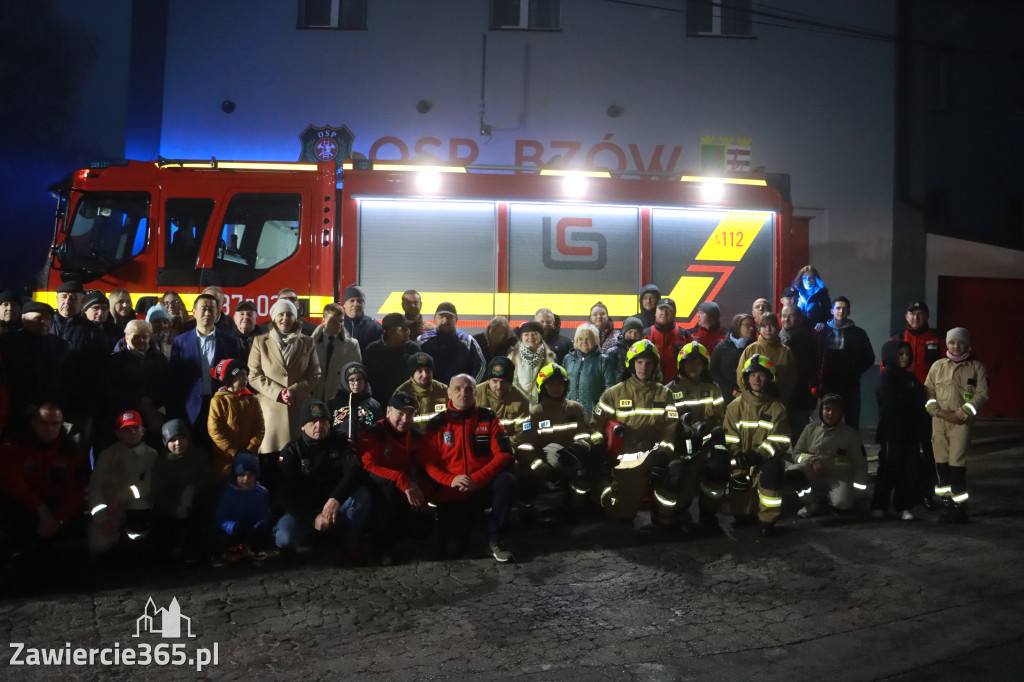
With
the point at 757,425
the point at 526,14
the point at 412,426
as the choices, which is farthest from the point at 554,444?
the point at 526,14

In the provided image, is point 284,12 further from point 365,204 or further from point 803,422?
point 803,422

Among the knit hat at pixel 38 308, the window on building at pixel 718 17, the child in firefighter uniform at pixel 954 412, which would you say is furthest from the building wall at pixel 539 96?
the knit hat at pixel 38 308

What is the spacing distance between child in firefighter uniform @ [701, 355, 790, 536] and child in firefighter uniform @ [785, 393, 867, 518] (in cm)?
39

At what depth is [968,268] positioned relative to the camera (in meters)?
13.8

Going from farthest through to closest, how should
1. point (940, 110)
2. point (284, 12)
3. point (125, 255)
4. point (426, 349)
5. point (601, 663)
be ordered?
point (940, 110)
point (284, 12)
point (125, 255)
point (426, 349)
point (601, 663)

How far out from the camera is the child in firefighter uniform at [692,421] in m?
6.45

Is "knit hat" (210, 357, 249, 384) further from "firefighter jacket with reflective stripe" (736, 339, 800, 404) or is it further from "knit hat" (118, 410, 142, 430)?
"firefighter jacket with reflective stripe" (736, 339, 800, 404)

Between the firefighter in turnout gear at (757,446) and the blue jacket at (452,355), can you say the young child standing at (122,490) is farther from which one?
the firefighter in turnout gear at (757,446)

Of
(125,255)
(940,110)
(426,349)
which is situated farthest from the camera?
(940,110)

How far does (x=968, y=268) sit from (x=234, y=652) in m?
13.0

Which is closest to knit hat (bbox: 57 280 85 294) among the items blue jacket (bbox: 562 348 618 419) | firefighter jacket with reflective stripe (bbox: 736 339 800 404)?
blue jacket (bbox: 562 348 618 419)

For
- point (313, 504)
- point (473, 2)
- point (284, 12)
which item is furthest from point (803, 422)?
point (284, 12)

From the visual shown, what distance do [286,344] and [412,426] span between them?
1271 mm

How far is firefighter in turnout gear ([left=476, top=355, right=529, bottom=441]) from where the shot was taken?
661 cm
